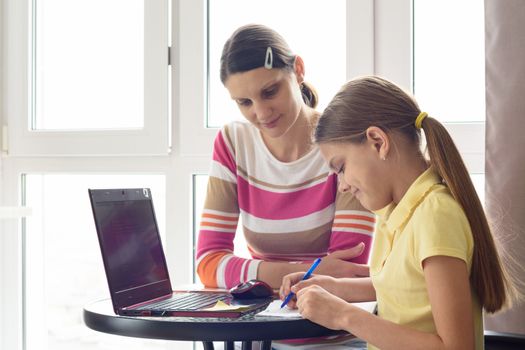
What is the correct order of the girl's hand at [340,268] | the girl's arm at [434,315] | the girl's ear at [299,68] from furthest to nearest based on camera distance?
1. the girl's ear at [299,68]
2. the girl's hand at [340,268]
3. the girl's arm at [434,315]

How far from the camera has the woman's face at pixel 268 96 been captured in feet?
5.85

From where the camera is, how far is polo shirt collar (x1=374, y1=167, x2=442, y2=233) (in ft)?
4.30

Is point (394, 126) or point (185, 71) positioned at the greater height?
point (185, 71)

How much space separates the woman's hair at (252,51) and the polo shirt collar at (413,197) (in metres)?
0.60

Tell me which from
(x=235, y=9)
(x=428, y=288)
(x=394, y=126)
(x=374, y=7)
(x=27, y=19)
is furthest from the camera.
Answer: (x=27, y=19)

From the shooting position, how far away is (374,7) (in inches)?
90.0

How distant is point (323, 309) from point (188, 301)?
321 mm

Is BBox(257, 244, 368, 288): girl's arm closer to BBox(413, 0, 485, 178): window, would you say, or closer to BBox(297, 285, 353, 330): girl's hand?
BBox(297, 285, 353, 330): girl's hand

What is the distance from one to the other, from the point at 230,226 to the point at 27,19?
4.57 ft

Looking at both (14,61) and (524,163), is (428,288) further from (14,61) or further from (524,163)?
(14,61)

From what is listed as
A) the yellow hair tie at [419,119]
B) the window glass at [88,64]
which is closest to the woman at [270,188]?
the yellow hair tie at [419,119]

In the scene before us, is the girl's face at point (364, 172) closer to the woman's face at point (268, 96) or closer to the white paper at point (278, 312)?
the white paper at point (278, 312)

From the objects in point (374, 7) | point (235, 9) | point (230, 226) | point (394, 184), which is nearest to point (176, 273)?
point (230, 226)

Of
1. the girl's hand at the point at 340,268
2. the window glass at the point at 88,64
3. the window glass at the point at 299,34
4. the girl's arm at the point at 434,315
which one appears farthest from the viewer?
the window glass at the point at 88,64
